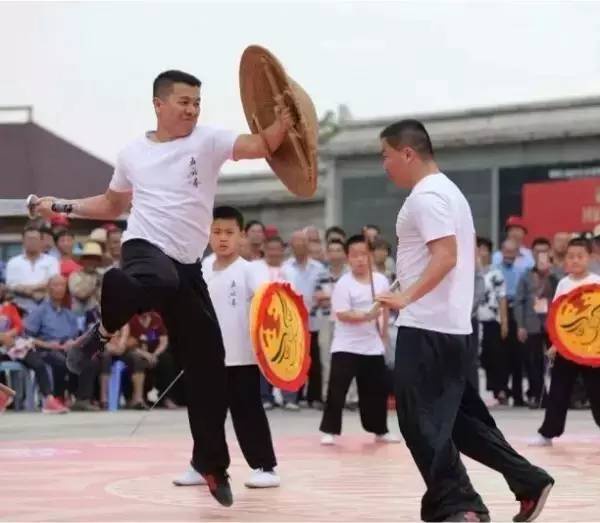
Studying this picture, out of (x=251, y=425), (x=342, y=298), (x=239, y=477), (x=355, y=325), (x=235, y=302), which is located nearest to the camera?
(x=251, y=425)

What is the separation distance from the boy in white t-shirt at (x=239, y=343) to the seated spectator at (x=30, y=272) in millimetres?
7959

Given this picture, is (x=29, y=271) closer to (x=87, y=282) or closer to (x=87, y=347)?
(x=87, y=282)

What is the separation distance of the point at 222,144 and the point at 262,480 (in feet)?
7.87

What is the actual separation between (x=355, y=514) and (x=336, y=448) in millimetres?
4926

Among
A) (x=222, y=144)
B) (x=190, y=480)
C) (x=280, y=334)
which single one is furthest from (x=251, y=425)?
(x=222, y=144)

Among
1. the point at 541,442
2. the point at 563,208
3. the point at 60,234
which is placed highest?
the point at 563,208

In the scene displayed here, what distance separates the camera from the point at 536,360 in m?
18.6

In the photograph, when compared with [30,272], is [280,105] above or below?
above

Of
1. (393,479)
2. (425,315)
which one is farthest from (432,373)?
(393,479)

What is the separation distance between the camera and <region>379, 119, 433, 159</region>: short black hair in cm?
728

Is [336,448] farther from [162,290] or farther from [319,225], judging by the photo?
[319,225]

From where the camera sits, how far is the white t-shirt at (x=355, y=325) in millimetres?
13586

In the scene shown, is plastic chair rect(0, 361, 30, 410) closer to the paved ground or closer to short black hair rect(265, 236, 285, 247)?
the paved ground

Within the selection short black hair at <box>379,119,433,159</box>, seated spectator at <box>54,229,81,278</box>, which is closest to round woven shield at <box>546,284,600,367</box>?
short black hair at <box>379,119,433,159</box>
